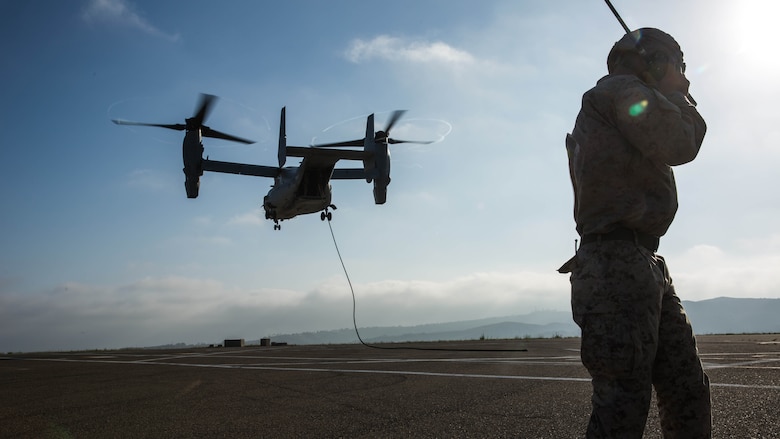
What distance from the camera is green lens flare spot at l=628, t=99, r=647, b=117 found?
242 cm

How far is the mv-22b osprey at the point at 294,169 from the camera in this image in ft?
71.9

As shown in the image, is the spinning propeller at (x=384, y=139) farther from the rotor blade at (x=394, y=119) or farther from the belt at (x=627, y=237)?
the belt at (x=627, y=237)

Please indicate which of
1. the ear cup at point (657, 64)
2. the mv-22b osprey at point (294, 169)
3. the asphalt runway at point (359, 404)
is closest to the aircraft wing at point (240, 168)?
the mv-22b osprey at point (294, 169)

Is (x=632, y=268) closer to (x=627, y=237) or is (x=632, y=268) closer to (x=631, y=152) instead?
(x=627, y=237)

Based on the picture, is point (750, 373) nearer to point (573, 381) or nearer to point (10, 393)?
point (573, 381)

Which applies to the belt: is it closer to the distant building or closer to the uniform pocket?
Answer: the uniform pocket

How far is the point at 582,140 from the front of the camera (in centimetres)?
266

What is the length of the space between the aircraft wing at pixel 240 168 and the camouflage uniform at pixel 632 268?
918 inches

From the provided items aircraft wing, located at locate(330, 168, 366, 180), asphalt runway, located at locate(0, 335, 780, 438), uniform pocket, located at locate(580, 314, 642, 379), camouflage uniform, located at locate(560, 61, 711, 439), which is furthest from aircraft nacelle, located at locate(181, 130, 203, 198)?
uniform pocket, located at locate(580, 314, 642, 379)

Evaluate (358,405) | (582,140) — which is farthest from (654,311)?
(358,405)

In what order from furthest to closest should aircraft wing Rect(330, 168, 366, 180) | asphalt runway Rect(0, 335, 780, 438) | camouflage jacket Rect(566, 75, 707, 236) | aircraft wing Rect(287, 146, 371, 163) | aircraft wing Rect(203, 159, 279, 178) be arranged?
1. aircraft wing Rect(330, 168, 366, 180)
2. aircraft wing Rect(203, 159, 279, 178)
3. aircraft wing Rect(287, 146, 371, 163)
4. asphalt runway Rect(0, 335, 780, 438)
5. camouflage jacket Rect(566, 75, 707, 236)

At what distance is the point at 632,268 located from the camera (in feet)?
7.89

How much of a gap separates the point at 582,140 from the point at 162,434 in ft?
13.1

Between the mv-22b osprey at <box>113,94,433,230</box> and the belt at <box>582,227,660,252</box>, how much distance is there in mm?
18924
